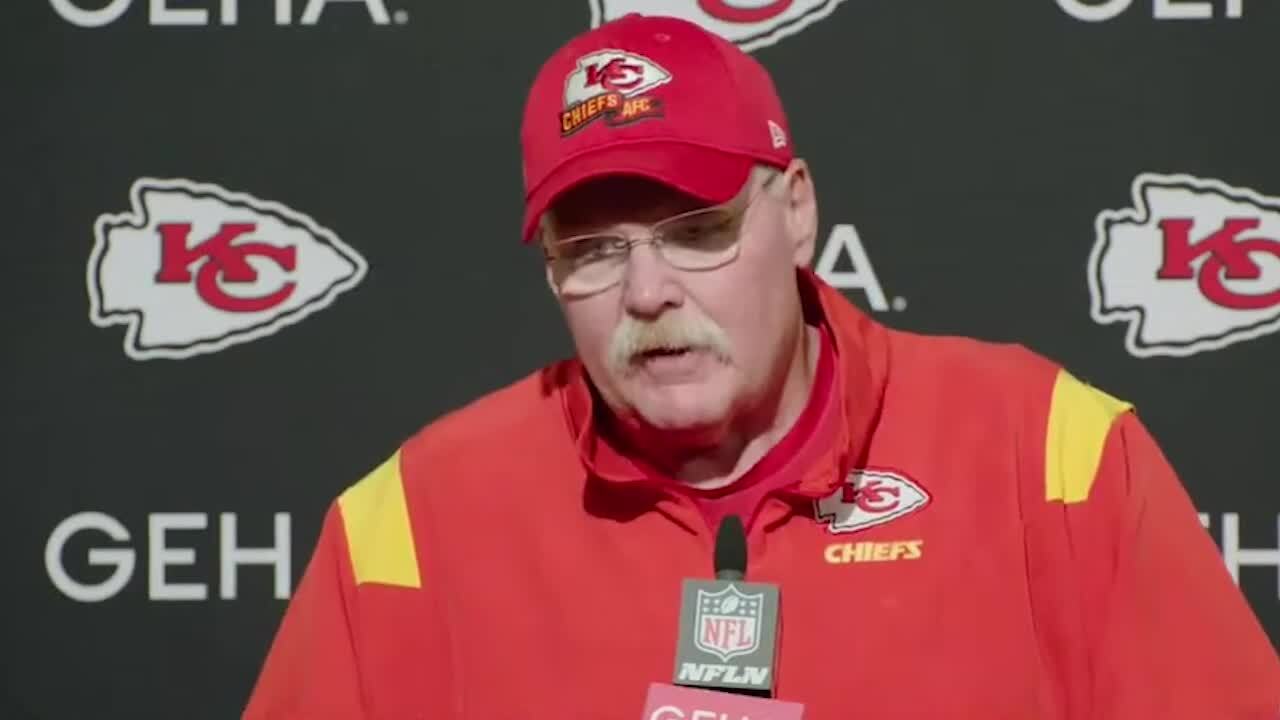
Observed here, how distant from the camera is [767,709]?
4.92 ft

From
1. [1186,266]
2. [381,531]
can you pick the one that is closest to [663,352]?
[381,531]

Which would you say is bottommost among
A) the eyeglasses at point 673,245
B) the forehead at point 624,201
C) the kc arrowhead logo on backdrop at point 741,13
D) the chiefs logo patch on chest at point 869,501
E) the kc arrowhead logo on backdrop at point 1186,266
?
the chiefs logo patch on chest at point 869,501

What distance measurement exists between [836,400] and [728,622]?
22 cm

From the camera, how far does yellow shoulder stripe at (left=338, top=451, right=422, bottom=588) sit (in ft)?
5.38

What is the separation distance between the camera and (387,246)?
2135 millimetres

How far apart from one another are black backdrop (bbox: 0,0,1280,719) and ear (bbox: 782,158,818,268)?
1.61 ft

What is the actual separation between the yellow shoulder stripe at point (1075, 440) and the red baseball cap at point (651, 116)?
32cm

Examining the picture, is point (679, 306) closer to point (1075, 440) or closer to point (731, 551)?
point (731, 551)

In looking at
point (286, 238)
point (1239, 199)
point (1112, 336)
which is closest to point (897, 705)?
point (1112, 336)

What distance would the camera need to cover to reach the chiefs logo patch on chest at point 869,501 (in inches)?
61.8

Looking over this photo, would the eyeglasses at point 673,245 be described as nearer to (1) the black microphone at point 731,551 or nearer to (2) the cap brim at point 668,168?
(2) the cap brim at point 668,168

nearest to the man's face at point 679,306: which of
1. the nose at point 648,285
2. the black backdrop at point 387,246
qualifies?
the nose at point 648,285

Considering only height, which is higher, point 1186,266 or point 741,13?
point 741,13

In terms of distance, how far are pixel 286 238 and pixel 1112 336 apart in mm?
962
